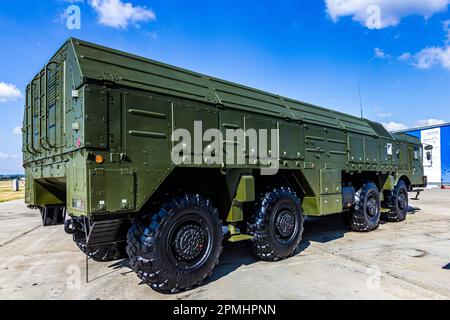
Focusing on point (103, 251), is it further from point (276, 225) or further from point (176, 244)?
point (276, 225)

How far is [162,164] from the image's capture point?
4.34 m

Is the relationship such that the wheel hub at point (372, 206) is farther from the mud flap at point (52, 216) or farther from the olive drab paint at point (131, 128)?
the mud flap at point (52, 216)

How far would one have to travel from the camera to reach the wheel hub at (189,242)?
14.4 ft

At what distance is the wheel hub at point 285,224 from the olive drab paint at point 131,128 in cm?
87

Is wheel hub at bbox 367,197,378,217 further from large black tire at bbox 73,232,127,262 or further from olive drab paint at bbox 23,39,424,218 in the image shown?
large black tire at bbox 73,232,127,262

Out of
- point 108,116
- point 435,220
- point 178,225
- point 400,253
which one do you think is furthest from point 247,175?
point 435,220

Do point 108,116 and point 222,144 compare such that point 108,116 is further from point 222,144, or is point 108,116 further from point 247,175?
point 247,175

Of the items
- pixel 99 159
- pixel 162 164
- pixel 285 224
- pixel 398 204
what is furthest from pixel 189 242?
pixel 398 204

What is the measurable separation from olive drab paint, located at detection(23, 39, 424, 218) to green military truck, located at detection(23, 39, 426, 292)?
0.02 meters

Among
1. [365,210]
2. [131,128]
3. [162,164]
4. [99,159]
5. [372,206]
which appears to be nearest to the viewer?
[99,159]

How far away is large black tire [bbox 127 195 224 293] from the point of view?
4105mm

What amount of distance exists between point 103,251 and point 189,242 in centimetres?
225
